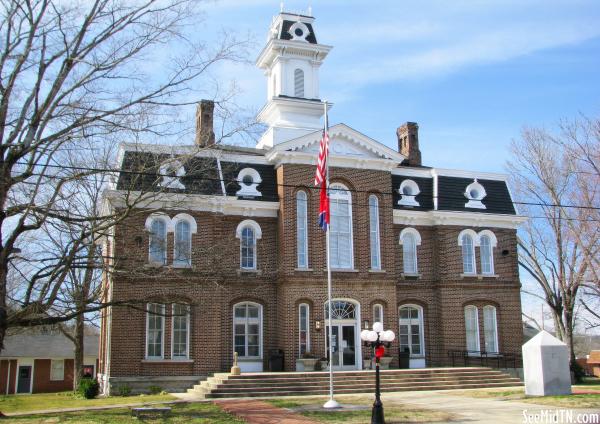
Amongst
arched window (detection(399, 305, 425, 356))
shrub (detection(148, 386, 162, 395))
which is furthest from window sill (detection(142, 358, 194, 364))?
arched window (detection(399, 305, 425, 356))

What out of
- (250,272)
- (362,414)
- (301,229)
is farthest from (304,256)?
(362,414)

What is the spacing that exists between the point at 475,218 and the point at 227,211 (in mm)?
11672

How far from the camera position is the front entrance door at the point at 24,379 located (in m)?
43.4

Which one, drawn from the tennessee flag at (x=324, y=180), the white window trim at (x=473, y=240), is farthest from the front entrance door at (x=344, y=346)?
the tennessee flag at (x=324, y=180)

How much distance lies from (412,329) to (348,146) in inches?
344

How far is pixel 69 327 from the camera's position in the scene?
45250mm

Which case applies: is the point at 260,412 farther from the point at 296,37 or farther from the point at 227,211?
the point at 296,37

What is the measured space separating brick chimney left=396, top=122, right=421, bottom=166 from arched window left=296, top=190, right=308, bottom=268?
8.28m

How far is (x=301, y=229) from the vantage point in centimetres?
2816

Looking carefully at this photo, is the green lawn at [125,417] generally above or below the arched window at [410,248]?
below

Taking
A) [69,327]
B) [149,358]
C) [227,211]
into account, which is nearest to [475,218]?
[227,211]

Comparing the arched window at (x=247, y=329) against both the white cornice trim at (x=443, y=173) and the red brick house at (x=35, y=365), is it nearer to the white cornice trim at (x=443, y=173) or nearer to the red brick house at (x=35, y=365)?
the white cornice trim at (x=443, y=173)

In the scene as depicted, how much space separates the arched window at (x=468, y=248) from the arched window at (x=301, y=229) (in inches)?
307

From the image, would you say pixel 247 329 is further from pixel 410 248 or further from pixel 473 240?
pixel 473 240
